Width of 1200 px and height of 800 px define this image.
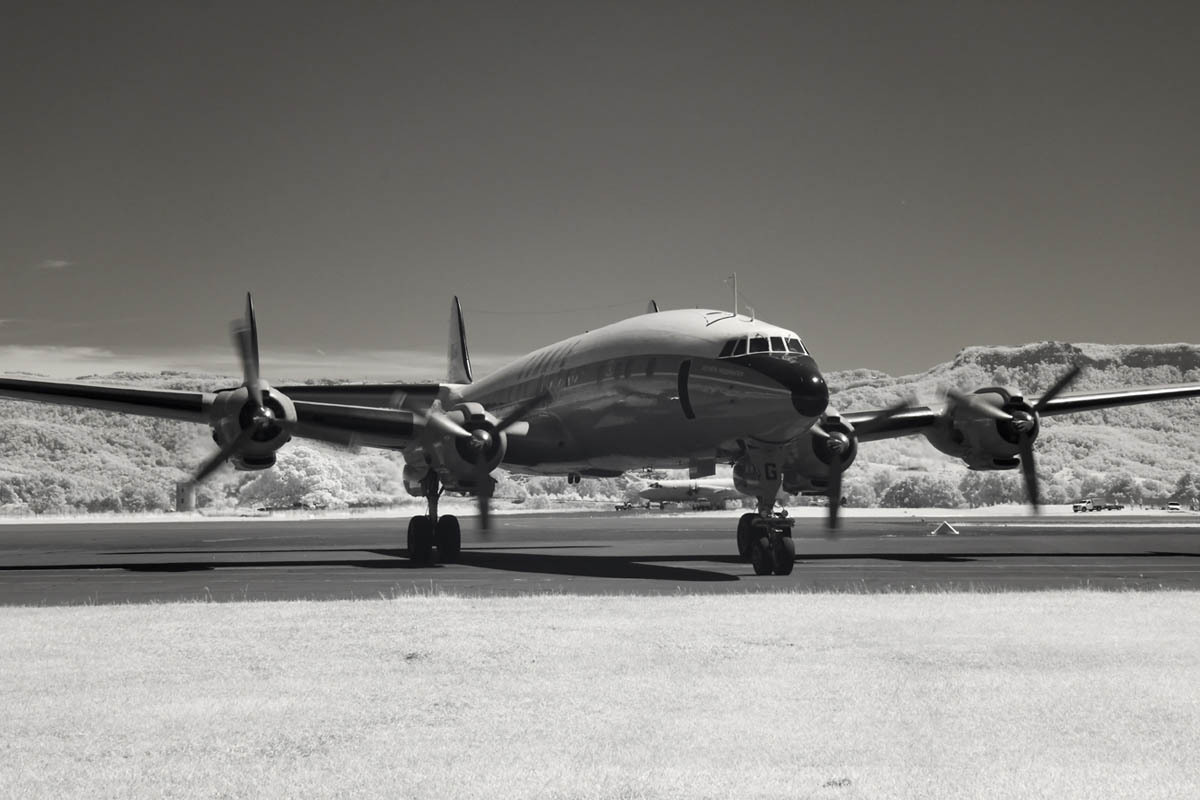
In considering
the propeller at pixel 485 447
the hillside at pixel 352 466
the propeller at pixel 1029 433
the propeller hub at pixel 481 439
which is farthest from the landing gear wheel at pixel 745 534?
the hillside at pixel 352 466

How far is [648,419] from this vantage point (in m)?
25.3


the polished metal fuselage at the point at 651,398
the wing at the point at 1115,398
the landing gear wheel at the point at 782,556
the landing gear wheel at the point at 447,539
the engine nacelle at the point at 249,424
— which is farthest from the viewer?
the wing at the point at 1115,398

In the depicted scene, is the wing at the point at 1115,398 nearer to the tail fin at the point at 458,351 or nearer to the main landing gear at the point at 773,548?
the main landing gear at the point at 773,548

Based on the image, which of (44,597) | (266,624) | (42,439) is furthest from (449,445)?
(42,439)

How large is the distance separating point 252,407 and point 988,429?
1733 cm

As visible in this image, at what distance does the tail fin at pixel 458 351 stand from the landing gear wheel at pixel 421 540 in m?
14.6

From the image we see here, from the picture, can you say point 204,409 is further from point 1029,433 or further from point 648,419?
point 1029,433

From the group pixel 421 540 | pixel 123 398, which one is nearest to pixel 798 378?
pixel 421 540

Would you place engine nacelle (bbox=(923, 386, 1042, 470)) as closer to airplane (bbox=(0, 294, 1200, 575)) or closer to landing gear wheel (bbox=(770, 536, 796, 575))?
airplane (bbox=(0, 294, 1200, 575))

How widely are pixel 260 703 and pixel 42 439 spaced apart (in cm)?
13663

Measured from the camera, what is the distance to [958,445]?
28.6 m

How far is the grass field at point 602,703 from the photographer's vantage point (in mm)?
7617

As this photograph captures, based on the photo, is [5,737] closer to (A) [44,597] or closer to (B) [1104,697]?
(B) [1104,697]

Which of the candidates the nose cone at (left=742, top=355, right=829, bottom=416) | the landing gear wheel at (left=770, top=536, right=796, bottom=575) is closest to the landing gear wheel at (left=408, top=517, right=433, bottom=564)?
the landing gear wheel at (left=770, top=536, right=796, bottom=575)
